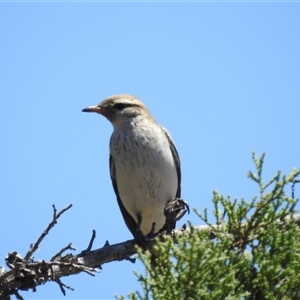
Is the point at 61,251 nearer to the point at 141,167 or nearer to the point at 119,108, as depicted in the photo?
the point at 141,167

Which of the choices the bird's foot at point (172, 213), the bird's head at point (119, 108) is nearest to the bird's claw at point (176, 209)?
the bird's foot at point (172, 213)

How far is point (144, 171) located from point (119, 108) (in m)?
1.35

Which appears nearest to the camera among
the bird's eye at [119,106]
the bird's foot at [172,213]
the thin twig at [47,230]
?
the thin twig at [47,230]

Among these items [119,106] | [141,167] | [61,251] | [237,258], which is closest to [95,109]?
[119,106]

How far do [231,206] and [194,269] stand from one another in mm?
753

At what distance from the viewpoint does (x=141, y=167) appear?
838 centimetres

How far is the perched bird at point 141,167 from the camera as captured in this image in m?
8.44

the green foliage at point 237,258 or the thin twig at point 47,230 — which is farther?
the thin twig at point 47,230

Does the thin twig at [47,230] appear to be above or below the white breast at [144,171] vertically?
below

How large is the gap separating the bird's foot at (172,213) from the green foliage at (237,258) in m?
2.68

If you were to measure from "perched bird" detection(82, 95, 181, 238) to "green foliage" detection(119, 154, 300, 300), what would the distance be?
3.60m

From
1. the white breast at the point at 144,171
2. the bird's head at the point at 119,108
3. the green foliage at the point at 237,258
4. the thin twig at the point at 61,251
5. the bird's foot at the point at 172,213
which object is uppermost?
the bird's head at the point at 119,108

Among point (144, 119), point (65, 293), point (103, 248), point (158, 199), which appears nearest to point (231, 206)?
point (65, 293)

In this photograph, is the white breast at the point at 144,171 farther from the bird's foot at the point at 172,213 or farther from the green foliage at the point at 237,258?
the green foliage at the point at 237,258
